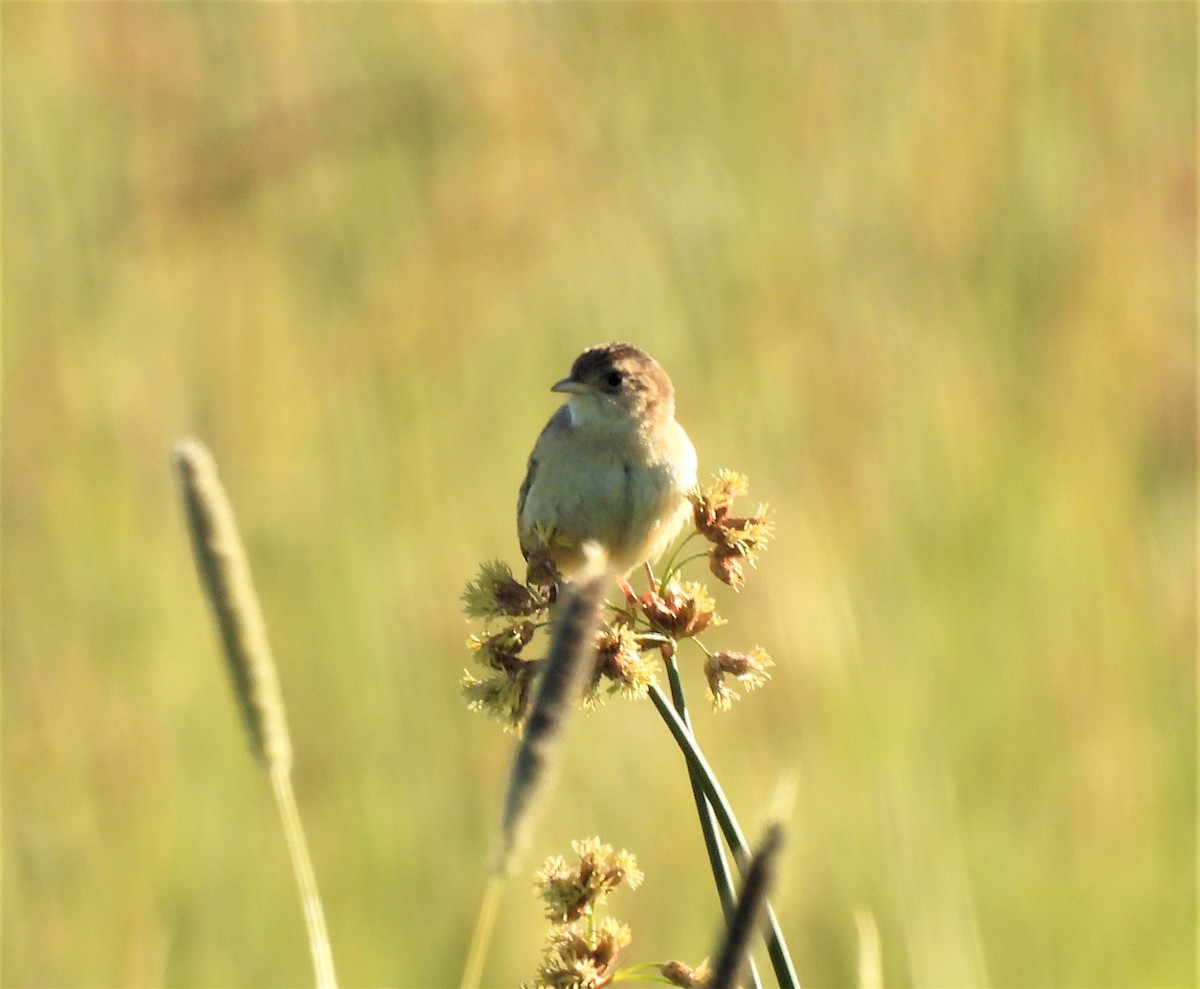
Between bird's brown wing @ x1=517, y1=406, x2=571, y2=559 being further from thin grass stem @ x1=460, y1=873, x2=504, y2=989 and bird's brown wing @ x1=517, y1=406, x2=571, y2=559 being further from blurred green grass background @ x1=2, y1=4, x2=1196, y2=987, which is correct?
thin grass stem @ x1=460, y1=873, x2=504, y2=989

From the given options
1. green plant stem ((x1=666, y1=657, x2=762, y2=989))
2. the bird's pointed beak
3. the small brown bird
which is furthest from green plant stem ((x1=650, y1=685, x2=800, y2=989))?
the bird's pointed beak

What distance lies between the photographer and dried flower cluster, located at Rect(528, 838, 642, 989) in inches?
52.6

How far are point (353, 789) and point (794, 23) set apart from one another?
2880mm

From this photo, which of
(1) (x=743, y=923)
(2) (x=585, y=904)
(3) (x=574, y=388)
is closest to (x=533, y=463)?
(3) (x=574, y=388)

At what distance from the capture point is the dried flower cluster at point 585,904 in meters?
1.33

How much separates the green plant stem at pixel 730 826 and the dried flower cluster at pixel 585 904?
0.13 meters

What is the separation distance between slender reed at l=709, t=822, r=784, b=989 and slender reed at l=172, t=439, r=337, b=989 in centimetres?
40

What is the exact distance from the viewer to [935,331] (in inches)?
179

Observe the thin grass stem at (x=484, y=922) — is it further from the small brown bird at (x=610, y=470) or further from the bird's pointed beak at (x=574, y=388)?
the bird's pointed beak at (x=574, y=388)

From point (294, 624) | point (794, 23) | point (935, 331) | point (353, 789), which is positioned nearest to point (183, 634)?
point (294, 624)

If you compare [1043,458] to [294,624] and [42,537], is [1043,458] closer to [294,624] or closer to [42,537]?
[294,624]

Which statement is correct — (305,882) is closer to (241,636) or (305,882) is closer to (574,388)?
(241,636)

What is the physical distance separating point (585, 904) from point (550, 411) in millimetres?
3249

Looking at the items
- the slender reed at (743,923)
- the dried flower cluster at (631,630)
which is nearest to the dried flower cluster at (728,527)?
the dried flower cluster at (631,630)
